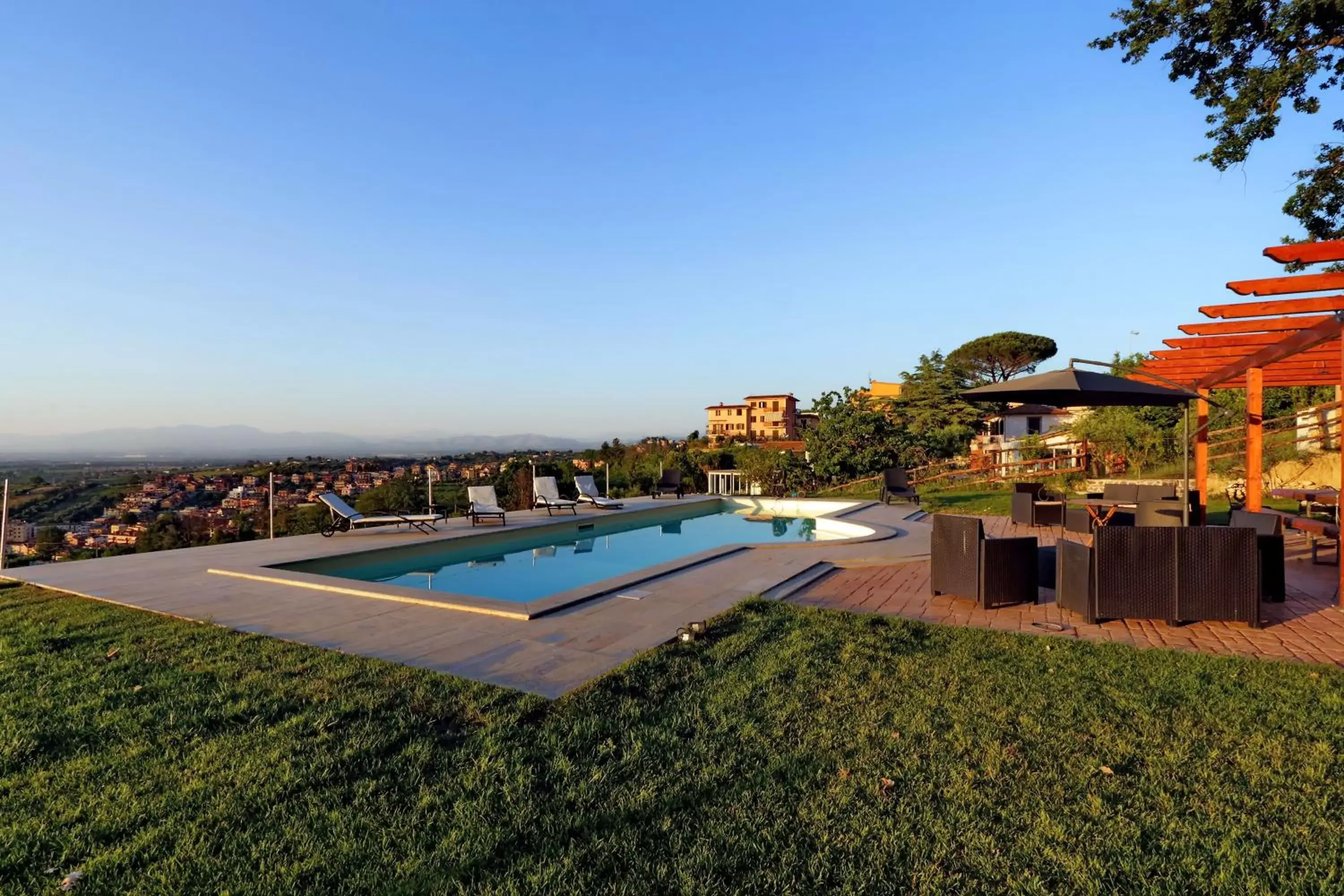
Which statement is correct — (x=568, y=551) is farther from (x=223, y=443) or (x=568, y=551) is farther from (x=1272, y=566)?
(x=223, y=443)

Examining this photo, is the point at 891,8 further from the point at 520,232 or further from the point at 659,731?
the point at 659,731

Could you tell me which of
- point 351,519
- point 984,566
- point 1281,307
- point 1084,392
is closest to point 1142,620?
point 984,566

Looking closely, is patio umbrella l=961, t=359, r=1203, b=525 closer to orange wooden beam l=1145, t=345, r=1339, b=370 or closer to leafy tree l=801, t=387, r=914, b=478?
orange wooden beam l=1145, t=345, r=1339, b=370

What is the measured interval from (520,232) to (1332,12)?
570 inches

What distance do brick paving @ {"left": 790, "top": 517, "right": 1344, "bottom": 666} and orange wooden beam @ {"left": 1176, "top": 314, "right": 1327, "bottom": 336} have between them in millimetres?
2379

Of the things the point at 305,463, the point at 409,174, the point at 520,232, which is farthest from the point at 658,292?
the point at 305,463

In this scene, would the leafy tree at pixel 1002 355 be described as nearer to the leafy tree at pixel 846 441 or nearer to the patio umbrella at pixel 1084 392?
the leafy tree at pixel 846 441

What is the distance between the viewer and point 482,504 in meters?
11.0

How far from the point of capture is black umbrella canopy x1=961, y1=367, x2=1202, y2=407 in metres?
5.27

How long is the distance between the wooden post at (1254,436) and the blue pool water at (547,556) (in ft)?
18.0

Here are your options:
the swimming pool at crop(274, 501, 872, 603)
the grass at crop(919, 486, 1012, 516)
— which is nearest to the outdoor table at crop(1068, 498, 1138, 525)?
the grass at crop(919, 486, 1012, 516)

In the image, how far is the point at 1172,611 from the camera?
4176mm

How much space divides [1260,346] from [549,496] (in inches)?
423

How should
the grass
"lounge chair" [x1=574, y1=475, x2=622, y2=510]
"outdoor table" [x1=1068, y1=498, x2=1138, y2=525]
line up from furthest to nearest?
"lounge chair" [x1=574, y1=475, x2=622, y2=510] → the grass → "outdoor table" [x1=1068, y1=498, x2=1138, y2=525]
